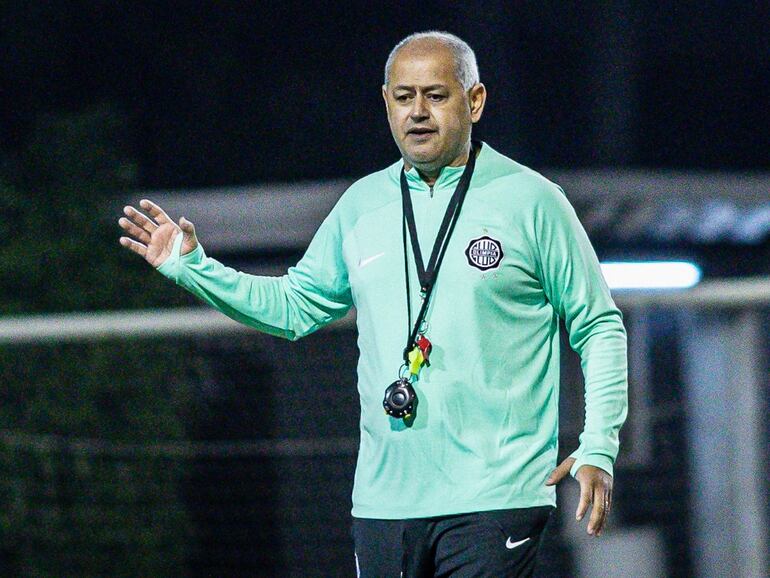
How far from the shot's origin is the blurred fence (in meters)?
4.29

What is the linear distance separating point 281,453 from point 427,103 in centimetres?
262

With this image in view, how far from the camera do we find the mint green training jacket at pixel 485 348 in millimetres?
2488

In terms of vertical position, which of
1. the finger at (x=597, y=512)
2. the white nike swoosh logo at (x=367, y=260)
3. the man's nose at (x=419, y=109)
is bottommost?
the finger at (x=597, y=512)

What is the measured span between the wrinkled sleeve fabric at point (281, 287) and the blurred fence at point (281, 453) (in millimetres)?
1858

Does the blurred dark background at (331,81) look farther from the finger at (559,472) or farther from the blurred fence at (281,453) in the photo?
the finger at (559,472)

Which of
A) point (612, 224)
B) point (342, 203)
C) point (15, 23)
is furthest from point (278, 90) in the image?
point (342, 203)

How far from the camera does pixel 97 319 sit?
4.75 meters

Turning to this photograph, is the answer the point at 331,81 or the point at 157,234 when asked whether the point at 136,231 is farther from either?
the point at 331,81

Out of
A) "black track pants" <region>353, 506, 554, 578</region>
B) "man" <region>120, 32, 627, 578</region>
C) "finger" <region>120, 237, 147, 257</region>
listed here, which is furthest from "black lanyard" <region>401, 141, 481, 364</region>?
"finger" <region>120, 237, 147, 257</region>

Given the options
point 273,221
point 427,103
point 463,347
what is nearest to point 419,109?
point 427,103

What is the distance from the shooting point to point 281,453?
4.93 meters

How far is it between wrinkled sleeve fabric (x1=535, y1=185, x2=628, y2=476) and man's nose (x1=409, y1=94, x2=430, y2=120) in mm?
268

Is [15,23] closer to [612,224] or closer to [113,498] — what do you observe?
[612,224]

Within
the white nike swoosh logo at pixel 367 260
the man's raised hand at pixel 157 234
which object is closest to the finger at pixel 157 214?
the man's raised hand at pixel 157 234
